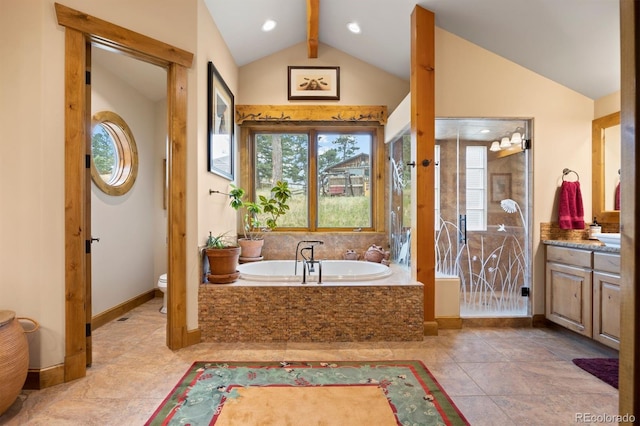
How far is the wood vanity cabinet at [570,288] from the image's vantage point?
2.69m

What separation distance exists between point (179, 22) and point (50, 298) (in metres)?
2.23

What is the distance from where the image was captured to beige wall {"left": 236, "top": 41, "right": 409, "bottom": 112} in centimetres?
418

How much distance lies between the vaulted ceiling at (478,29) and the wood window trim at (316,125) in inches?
25.2

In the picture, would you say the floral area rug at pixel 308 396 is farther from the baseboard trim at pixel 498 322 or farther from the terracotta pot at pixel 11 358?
the baseboard trim at pixel 498 322

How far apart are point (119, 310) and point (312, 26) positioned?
367cm

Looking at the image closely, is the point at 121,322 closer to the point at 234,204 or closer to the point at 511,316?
the point at 234,204

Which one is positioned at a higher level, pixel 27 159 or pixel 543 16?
pixel 543 16

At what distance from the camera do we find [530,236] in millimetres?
3170

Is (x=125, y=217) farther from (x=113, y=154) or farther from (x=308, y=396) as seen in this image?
(x=308, y=396)

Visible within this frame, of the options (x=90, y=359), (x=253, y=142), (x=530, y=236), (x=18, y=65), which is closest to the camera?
(x=18, y=65)

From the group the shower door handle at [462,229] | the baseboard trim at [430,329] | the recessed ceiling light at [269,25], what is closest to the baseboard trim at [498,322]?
the baseboard trim at [430,329]

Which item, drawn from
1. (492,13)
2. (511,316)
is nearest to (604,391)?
(511,316)

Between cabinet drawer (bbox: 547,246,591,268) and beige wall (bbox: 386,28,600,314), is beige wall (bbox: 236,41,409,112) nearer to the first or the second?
beige wall (bbox: 386,28,600,314)

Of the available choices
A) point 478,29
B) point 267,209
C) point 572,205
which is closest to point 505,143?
point 572,205
